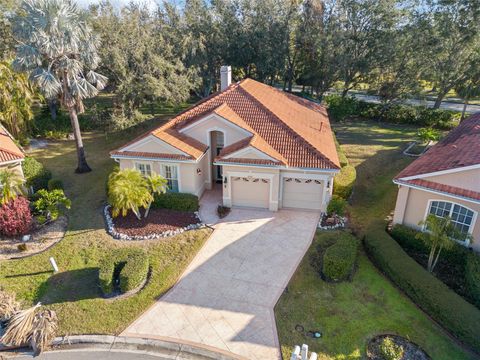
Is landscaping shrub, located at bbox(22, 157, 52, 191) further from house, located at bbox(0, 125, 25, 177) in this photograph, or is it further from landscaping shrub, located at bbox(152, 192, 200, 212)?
landscaping shrub, located at bbox(152, 192, 200, 212)

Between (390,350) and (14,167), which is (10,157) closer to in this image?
(14,167)

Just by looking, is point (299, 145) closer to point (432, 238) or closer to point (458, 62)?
point (432, 238)

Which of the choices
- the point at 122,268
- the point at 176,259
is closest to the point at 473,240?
the point at 176,259

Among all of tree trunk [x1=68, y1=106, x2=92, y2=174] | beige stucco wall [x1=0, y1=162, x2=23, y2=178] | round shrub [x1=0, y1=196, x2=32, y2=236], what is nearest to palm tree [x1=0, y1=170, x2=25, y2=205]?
round shrub [x1=0, y1=196, x2=32, y2=236]

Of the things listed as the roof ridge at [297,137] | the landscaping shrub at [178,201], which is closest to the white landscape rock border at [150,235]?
the landscaping shrub at [178,201]

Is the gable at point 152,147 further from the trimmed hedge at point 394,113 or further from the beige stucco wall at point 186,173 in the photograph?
the trimmed hedge at point 394,113
